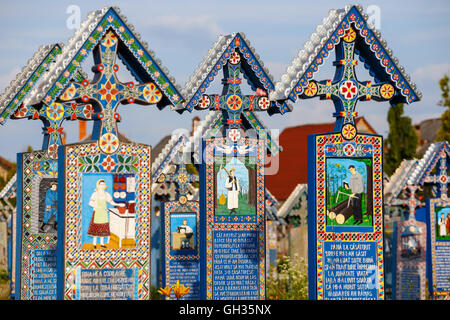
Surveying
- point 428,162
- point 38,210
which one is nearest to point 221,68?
point 38,210

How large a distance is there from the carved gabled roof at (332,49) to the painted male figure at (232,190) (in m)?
2.03

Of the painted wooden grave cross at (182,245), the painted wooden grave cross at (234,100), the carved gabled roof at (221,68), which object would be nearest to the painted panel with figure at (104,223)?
the carved gabled roof at (221,68)

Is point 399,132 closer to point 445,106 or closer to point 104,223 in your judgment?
point 445,106

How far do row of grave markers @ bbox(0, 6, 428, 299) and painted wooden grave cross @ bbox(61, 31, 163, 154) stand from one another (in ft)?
0.06

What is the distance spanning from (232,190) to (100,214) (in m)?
3.64

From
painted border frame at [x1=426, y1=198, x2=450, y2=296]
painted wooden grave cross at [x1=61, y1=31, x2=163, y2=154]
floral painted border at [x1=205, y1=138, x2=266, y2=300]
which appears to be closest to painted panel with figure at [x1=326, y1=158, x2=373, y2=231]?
floral painted border at [x1=205, y1=138, x2=266, y2=300]

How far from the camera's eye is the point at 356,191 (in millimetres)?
16797

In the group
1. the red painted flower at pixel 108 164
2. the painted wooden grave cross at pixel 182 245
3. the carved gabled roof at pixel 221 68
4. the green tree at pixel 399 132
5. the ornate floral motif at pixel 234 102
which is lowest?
the painted wooden grave cross at pixel 182 245

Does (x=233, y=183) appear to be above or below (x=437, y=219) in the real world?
above

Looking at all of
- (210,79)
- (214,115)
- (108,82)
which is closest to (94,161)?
(108,82)

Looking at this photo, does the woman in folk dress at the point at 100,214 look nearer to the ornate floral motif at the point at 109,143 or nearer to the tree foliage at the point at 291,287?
the ornate floral motif at the point at 109,143

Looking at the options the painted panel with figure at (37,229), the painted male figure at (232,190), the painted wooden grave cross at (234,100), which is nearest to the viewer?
the painted male figure at (232,190)

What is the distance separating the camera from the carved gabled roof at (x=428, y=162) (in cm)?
2422

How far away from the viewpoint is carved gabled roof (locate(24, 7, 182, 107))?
15.5 meters
